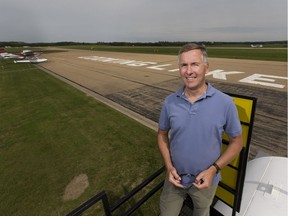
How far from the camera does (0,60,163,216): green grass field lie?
495 centimetres

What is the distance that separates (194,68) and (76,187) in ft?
15.6

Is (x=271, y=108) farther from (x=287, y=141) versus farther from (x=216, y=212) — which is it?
(x=216, y=212)

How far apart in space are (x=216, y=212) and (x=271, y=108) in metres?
9.08

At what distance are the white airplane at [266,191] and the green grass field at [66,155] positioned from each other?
232 centimetres

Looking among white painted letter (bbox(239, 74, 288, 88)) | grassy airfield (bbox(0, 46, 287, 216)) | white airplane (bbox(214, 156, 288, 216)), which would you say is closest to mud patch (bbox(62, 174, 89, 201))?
grassy airfield (bbox(0, 46, 287, 216))

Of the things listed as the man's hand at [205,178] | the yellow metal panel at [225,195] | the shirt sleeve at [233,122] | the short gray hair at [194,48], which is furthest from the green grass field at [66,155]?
the short gray hair at [194,48]

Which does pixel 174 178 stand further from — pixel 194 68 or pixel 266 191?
pixel 266 191

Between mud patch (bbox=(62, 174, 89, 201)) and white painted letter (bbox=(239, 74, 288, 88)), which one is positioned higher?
white painted letter (bbox=(239, 74, 288, 88))

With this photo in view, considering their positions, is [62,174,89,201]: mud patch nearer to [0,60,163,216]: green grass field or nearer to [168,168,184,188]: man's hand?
[0,60,163,216]: green grass field

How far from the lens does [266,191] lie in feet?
8.99

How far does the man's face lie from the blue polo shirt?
16cm

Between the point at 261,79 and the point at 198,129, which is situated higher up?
the point at 198,129

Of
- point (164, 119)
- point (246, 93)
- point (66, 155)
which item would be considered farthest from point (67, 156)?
point (246, 93)

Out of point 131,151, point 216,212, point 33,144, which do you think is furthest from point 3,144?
point 216,212
